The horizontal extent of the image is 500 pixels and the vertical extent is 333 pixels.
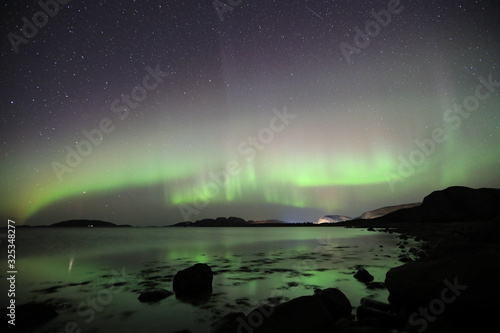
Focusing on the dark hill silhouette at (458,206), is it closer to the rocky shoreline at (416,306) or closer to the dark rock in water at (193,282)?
the rocky shoreline at (416,306)

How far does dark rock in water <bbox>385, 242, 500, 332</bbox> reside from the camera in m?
5.69

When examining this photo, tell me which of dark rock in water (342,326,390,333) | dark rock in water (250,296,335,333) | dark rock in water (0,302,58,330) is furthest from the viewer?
dark rock in water (0,302,58,330)

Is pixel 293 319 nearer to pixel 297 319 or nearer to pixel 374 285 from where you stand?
pixel 297 319

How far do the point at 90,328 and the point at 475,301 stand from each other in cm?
1019

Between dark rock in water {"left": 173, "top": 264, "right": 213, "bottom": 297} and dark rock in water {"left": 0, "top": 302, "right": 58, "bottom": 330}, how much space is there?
434cm

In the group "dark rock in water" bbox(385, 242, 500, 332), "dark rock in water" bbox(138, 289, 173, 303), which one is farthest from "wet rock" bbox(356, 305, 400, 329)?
"dark rock in water" bbox(138, 289, 173, 303)

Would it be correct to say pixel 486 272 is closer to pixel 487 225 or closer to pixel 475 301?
pixel 475 301

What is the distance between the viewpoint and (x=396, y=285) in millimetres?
7676

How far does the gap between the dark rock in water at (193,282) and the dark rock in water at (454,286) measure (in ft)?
24.4

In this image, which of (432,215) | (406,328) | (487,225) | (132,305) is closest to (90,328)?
(132,305)

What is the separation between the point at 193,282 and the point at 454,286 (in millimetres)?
9235

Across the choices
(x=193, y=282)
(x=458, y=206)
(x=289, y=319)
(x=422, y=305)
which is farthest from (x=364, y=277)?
(x=458, y=206)

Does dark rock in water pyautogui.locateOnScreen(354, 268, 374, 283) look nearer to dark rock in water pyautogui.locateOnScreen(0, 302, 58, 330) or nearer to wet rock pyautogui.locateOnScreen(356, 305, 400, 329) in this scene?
wet rock pyautogui.locateOnScreen(356, 305, 400, 329)

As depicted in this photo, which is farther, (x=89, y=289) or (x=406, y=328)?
(x=89, y=289)
